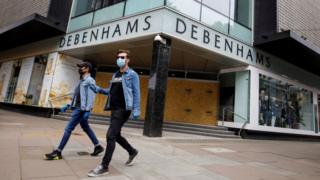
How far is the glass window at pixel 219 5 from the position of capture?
1163cm

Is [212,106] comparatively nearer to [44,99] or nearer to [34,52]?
[44,99]

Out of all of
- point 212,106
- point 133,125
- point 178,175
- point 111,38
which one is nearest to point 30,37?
point 111,38

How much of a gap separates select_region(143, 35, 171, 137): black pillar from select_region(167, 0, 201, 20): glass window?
155cm

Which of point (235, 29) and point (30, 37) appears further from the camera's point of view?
point (30, 37)

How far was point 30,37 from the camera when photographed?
53.5 ft

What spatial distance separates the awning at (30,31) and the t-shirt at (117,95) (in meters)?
11.0

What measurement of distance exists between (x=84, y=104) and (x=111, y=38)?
7512 millimetres

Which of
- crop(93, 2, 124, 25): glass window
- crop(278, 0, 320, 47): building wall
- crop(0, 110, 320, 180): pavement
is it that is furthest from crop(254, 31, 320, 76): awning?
crop(0, 110, 320, 180): pavement

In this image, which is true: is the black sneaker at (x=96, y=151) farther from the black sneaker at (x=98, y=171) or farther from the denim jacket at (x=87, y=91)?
the black sneaker at (x=98, y=171)

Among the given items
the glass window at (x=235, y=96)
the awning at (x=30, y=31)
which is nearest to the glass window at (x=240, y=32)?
the glass window at (x=235, y=96)

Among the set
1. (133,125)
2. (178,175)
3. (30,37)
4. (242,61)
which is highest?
(30,37)

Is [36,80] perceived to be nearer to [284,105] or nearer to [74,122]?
[74,122]

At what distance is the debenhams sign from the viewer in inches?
396

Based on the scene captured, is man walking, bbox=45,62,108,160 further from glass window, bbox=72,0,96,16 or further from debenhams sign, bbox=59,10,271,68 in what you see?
glass window, bbox=72,0,96,16
